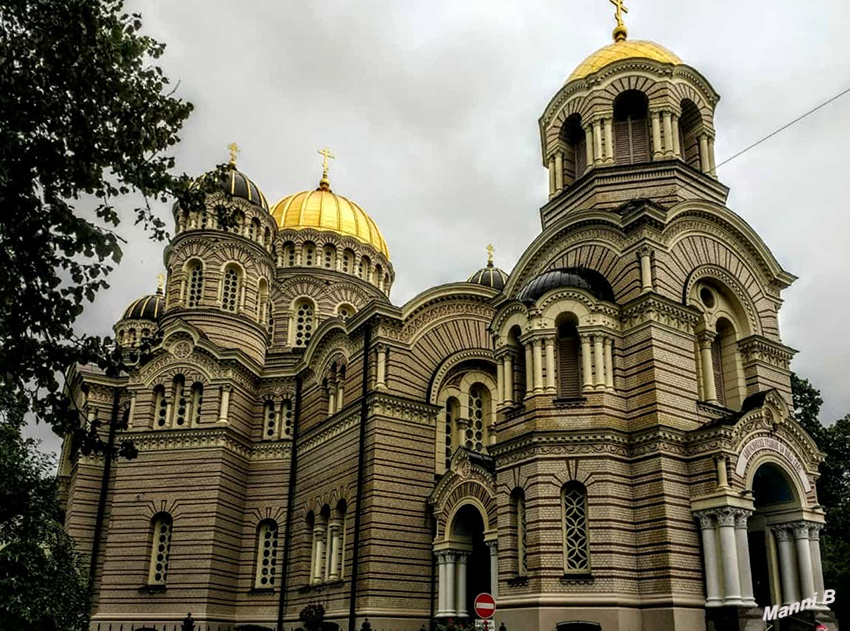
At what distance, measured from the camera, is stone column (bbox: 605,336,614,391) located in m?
18.2

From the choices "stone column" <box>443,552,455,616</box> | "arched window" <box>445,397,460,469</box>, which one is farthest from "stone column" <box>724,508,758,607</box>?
"arched window" <box>445,397,460,469</box>

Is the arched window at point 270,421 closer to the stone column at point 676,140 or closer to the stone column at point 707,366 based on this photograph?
the stone column at point 707,366

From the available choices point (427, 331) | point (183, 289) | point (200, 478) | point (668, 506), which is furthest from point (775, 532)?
point (183, 289)

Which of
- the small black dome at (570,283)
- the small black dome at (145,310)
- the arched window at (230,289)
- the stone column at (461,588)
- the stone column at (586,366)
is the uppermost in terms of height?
the small black dome at (145,310)

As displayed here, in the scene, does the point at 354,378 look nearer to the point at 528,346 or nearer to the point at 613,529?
the point at 528,346

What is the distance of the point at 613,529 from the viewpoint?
17.0 metres

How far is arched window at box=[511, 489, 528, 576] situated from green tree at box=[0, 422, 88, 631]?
30.0 feet

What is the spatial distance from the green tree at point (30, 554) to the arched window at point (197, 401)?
34.8 feet

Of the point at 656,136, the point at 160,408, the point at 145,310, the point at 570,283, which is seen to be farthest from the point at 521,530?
the point at 145,310

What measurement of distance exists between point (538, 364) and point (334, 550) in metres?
8.81

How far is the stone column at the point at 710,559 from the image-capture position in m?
16.4

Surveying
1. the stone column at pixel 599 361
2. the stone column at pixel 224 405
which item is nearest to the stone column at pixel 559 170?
the stone column at pixel 599 361

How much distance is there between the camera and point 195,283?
30.2 m

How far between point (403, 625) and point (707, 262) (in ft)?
39.0
